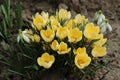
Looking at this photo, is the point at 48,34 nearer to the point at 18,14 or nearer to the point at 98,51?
the point at 98,51

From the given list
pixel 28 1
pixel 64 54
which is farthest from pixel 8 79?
pixel 28 1

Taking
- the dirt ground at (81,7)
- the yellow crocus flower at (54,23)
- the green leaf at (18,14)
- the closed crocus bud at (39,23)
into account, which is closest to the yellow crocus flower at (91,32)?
the yellow crocus flower at (54,23)

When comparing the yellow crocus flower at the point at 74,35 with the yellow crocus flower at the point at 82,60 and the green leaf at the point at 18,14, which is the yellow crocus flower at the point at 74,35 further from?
the green leaf at the point at 18,14

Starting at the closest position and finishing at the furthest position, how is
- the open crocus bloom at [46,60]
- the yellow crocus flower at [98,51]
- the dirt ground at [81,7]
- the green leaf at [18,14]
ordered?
the open crocus bloom at [46,60] → the yellow crocus flower at [98,51] → the green leaf at [18,14] → the dirt ground at [81,7]

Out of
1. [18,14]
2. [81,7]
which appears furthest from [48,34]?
[81,7]

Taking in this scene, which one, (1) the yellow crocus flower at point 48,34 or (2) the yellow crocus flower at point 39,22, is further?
(2) the yellow crocus flower at point 39,22

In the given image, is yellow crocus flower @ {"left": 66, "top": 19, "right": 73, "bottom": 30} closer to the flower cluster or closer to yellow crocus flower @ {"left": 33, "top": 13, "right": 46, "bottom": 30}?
the flower cluster
